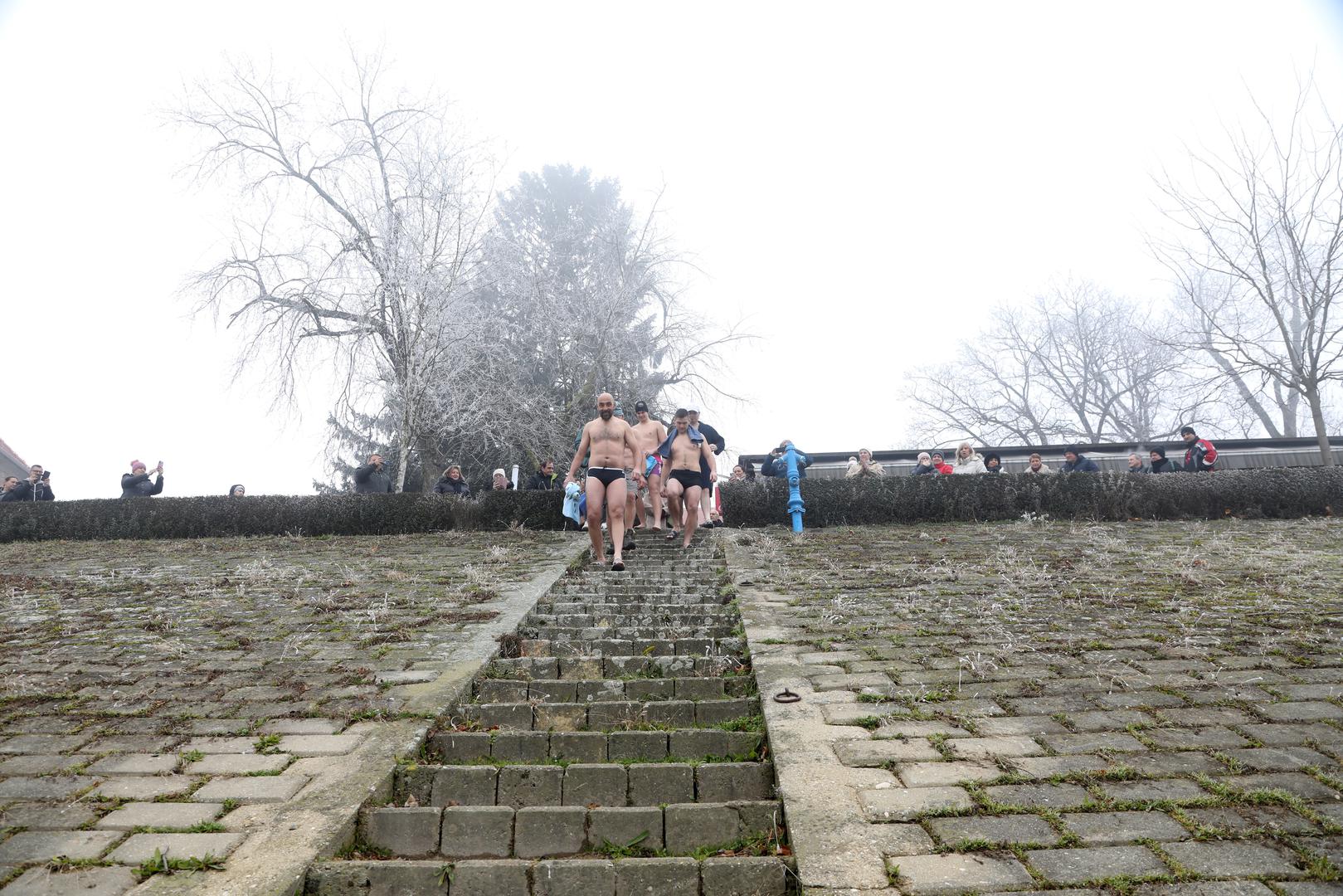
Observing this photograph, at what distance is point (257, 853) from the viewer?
2.81 meters

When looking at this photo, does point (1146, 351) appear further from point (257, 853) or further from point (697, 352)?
point (257, 853)

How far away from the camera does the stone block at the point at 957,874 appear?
97.2 inches

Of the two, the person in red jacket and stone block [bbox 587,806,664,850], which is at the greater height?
the person in red jacket

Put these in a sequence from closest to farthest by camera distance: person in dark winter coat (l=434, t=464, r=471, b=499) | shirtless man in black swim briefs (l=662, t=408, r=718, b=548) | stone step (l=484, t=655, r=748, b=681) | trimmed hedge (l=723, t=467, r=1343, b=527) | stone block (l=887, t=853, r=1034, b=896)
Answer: stone block (l=887, t=853, r=1034, b=896), stone step (l=484, t=655, r=748, b=681), shirtless man in black swim briefs (l=662, t=408, r=718, b=548), trimmed hedge (l=723, t=467, r=1343, b=527), person in dark winter coat (l=434, t=464, r=471, b=499)

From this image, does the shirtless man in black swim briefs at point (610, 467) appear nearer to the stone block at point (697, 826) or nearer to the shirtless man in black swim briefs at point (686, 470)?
the shirtless man in black swim briefs at point (686, 470)

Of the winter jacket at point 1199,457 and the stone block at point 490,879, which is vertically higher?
the winter jacket at point 1199,457

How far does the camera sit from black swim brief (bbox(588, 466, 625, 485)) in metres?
8.21

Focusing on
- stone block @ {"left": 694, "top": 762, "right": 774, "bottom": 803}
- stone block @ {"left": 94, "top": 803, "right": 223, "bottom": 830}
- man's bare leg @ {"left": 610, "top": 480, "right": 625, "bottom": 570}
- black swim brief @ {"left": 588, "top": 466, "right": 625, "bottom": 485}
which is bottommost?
stone block @ {"left": 694, "top": 762, "right": 774, "bottom": 803}

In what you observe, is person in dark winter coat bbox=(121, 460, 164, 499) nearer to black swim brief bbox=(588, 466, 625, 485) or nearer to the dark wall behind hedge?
the dark wall behind hedge

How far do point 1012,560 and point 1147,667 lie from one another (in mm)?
3675

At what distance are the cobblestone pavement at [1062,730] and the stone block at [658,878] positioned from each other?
1.32 ft

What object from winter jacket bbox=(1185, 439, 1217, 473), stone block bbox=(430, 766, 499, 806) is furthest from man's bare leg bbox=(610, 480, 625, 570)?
winter jacket bbox=(1185, 439, 1217, 473)

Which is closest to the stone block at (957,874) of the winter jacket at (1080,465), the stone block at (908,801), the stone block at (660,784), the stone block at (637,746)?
the stone block at (908,801)

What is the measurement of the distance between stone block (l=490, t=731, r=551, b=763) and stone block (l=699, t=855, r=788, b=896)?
1284 mm
